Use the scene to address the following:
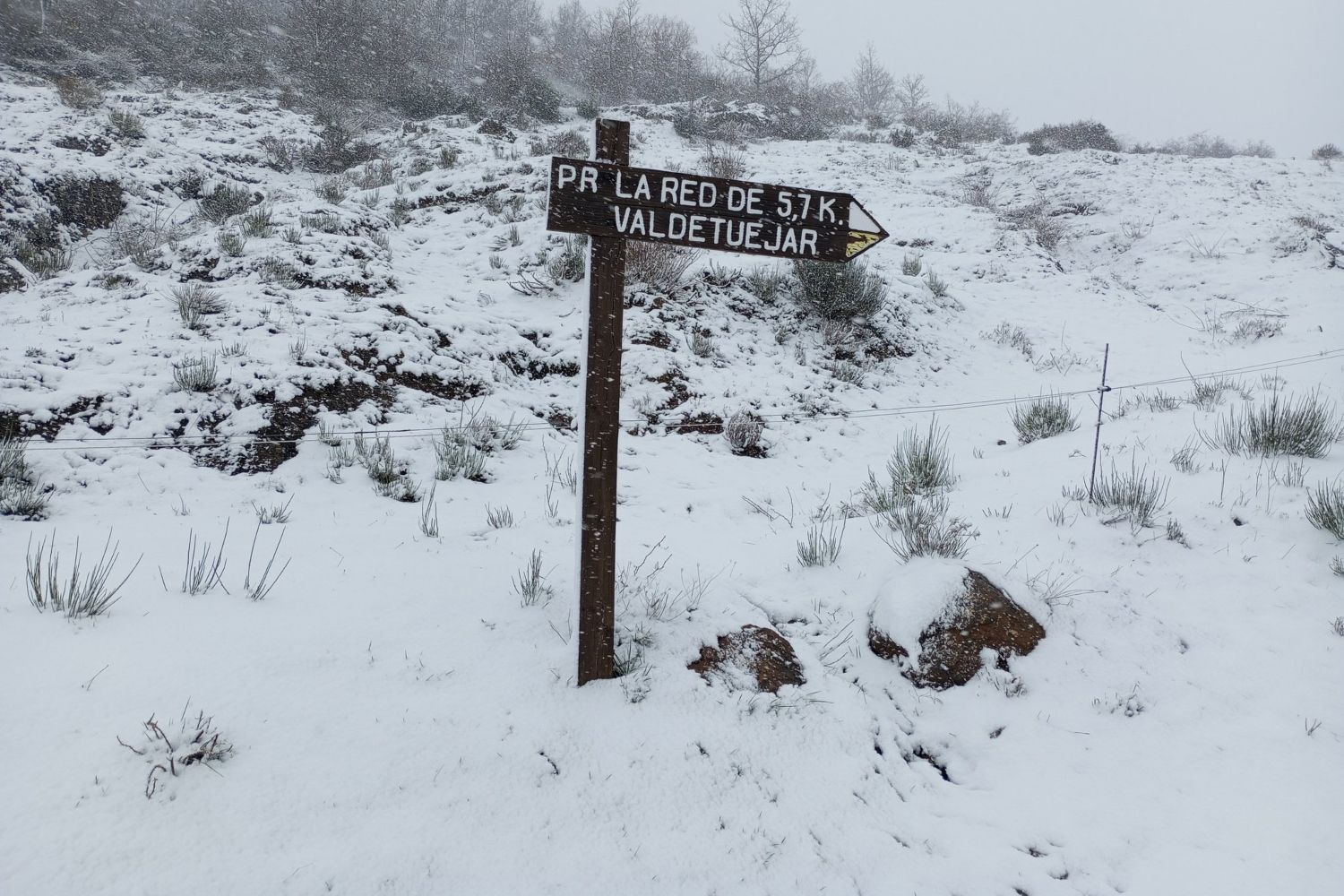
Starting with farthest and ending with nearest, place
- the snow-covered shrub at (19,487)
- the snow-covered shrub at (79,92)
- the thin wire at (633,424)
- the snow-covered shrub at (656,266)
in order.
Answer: the snow-covered shrub at (79,92)
the snow-covered shrub at (656,266)
the thin wire at (633,424)
the snow-covered shrub at (19,487)

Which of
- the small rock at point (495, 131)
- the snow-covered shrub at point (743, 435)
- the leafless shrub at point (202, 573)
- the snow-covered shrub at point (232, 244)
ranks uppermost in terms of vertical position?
the small rock at point (495, 131)

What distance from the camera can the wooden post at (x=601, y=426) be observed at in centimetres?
212

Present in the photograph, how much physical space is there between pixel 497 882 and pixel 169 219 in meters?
10.3

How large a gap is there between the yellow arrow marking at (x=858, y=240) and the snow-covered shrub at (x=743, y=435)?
3.20 meters

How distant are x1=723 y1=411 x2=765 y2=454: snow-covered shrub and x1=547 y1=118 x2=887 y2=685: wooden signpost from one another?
10.5ft

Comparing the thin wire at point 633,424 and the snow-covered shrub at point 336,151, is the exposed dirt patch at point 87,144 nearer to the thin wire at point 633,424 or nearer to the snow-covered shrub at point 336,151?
the snow-covered shrub at point 336,151

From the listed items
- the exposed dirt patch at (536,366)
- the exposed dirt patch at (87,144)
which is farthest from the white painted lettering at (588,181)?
the exposed dirt patch at (87,144)

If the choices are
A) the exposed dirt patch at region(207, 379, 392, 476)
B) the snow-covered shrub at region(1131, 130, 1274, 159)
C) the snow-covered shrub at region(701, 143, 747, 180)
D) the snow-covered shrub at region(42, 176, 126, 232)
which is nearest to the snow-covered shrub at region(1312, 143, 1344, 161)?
the snow-covered shrub at region(1131, 130, 1274, 159)

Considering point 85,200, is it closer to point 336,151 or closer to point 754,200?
point 336,151

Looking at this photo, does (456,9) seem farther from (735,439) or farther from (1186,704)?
(1186,704)

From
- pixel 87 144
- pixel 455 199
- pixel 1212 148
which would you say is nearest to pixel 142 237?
pixel 87 144

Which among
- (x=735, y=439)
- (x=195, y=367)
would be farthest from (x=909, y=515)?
(x=195, y=367)

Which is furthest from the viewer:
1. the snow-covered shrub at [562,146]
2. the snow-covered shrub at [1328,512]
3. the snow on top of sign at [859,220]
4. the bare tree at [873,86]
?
the bare tree at [873,86]

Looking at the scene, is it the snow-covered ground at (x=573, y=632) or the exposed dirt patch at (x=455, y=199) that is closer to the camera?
the snow-covered ground at (x=573, y=632)
